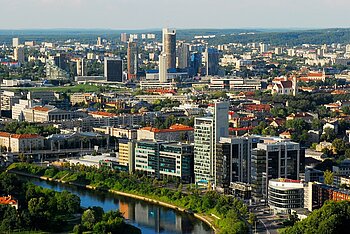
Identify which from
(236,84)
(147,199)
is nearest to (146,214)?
(147,199)

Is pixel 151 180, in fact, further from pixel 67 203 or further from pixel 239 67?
pixel 239 67

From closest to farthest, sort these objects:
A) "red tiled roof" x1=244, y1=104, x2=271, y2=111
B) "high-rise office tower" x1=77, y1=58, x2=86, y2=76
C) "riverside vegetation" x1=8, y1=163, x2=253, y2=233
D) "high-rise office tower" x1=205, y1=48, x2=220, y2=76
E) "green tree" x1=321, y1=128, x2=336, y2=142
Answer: "riverside vegetation" x1=8, y1=163, x2=253, y2=233
"green tree" x1=321, y1=128, x2=336, y2=142
"red tiled roof" x1=244, y1=104, x2=271, y2=111
"high-rise office tower" x1=77, y1=58, x2=86, y2=76
"high-rise office tower" x1=205, y1=48, x2=220, y2=76

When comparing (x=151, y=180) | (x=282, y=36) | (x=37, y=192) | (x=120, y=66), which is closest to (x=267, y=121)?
(x=151, y=180)

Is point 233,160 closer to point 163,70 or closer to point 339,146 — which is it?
point 339,146

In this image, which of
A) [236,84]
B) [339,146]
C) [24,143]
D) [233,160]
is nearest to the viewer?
[233,160]

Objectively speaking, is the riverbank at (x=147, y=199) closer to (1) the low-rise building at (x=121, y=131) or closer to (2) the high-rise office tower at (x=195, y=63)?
(1) the low-rise building at (x=121, y=131)

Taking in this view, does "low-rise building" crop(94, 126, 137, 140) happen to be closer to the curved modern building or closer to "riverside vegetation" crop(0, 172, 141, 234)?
"riverside vegetation" crop(0, 172, 141, 234)

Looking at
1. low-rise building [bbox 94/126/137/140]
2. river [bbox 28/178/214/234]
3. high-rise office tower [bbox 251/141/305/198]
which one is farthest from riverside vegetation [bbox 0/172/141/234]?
low-rise building [bbox 94/126/137/140]

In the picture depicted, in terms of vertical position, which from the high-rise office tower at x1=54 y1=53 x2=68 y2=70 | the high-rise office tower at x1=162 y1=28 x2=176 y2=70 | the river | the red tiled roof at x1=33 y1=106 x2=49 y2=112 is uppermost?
the high-rise office tower at x1=162 y1=28 x2=176 y2=70
